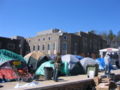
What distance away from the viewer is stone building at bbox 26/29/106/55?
54.8 metres

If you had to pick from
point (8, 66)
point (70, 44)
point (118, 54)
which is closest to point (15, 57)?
point (8, 66)

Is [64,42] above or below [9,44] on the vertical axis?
above

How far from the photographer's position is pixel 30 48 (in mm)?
62875

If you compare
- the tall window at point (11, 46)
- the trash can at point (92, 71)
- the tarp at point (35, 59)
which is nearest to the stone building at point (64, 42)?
the tall window at point (11, 46)

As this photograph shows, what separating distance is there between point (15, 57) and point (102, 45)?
55184 mm

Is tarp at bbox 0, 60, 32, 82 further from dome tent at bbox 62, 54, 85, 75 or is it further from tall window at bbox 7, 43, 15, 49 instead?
tall window at bbox 7, 43, 15, 49

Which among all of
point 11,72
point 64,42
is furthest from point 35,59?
point 64,42

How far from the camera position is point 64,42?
55.0m

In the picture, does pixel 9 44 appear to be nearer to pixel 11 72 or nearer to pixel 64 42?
pixel 64 42

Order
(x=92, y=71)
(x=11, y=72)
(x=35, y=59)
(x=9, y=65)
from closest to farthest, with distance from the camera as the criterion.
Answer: (x=11, y=72)
(x=9, y=65)
(x=92, y=71)
(x=35, y=59)

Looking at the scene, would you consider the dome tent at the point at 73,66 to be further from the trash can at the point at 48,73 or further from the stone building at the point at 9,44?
the stone building at the point at 9,44

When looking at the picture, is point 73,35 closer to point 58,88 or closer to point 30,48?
point 30,48

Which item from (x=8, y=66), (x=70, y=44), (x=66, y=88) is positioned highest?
(x=70, y=44)

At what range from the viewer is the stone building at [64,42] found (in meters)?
54.8
